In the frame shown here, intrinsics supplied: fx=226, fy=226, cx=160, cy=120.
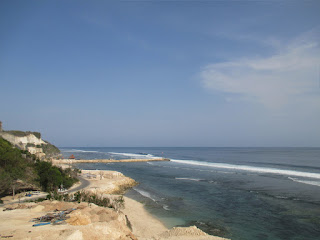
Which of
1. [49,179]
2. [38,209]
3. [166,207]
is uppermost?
[49,179]

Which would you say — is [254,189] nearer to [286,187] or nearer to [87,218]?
[286,187]

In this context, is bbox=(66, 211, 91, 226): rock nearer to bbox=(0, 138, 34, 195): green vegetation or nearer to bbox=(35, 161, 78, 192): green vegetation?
bbox=(0, 138, 34, 195): green vegetation

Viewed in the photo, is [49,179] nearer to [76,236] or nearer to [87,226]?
[87,226]

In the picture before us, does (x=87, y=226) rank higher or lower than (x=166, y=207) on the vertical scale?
higher

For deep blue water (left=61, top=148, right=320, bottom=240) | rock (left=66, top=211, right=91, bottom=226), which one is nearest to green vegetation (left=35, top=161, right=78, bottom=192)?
deep blue water (left=61, top=148, right=320, bottom=240)

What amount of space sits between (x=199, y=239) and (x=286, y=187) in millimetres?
26790

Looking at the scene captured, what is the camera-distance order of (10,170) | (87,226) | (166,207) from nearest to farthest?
1. (87,226)
2. (166,207)
3. (10,170)

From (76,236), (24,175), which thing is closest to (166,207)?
(76,236)

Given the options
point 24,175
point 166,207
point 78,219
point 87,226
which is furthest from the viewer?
point 24,175

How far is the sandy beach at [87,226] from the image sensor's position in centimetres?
1401

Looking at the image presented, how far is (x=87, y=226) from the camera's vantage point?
50.4 feet

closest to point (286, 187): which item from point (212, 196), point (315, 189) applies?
point (315, 189)

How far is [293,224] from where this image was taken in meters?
20.6

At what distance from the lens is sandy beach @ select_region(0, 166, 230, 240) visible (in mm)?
14008
